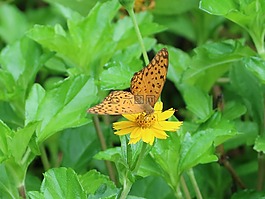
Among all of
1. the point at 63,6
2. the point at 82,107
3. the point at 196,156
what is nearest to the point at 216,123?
the point at 196,156

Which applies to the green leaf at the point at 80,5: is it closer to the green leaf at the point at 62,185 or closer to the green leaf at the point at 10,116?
the green leaf at the point at 10,116

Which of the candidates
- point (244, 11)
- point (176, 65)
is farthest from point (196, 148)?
point (176, 65)

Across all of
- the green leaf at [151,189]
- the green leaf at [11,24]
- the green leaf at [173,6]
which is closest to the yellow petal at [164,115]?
the green leaf at [151,189]

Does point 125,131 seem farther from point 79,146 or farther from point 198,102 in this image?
point 79,146

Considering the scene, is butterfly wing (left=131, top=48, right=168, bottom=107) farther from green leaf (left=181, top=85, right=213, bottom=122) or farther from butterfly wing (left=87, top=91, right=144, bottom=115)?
green leaf (left=181, top=85, right=213, bottom=122)

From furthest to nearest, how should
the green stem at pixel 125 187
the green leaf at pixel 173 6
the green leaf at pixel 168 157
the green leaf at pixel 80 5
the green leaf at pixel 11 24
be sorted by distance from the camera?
the green leaf at pixel 11 24
the green leaf at pixel 173 6
the green leaf at pixel 80 5
the green leaf at pixel 168 157
the green stem at pixel 125 187

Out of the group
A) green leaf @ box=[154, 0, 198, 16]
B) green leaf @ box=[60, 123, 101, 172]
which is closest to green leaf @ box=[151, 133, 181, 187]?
green leaf @ box=[60, 123, 101, 172]
